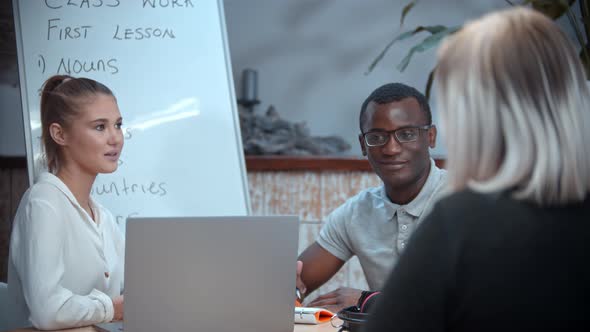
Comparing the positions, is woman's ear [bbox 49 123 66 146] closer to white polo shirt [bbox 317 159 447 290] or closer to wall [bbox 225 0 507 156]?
white polo shirt [bbox 317 159 447 290]

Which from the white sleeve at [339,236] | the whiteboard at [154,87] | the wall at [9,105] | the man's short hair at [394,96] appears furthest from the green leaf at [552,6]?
the wall at [9,105]

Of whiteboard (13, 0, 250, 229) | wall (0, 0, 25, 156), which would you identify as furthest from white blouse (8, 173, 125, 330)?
wall (0, 0, 25, 156)

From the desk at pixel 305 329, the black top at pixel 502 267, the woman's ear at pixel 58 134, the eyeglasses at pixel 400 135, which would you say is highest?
the woman's ear at pixel 58 134

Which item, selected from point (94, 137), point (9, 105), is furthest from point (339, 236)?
point (9, 105)

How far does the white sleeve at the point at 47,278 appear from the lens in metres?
Result: 1.41

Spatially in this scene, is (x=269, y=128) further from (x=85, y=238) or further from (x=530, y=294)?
(x=530, y=294)

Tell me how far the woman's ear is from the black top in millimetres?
1216

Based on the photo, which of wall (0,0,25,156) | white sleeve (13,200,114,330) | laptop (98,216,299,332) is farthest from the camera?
wall (0,0,25,156)

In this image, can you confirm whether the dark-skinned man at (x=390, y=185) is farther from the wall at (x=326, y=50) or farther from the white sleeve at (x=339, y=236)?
the wall at (x=326, y=50)

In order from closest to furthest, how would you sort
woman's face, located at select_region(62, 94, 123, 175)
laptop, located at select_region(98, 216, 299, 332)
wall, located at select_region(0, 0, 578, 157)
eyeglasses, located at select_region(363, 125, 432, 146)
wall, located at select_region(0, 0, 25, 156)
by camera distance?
laptop, located at select_region(98, 216, 299, 332) < woman's face, located at select_region(62, 94, 123, 175) < eyeglasses, located at select_region(363, 125, 432, 146) < wall, located at select_region(0, 0, 25, 156) < wall, located at select_region(0, 0, 578, 157)

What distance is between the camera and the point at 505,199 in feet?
2.32

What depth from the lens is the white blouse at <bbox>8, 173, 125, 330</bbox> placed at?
4.64 ft

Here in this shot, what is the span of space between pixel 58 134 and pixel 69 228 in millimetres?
267

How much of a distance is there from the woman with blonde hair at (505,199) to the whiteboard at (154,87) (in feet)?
4.76
